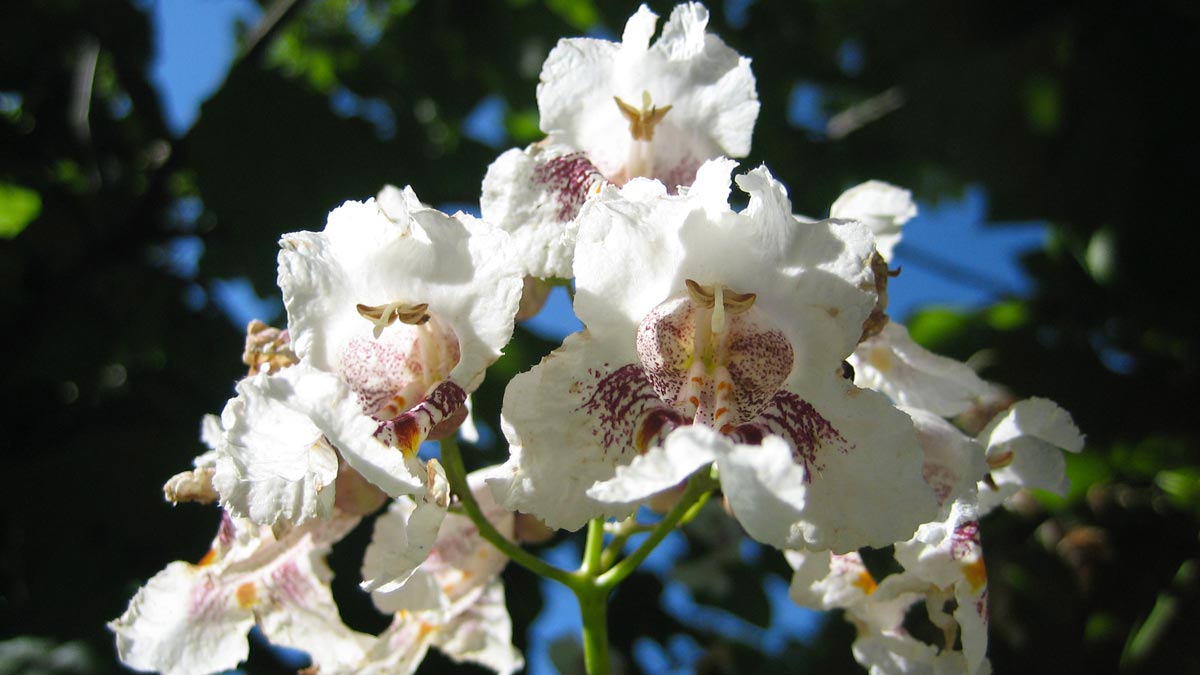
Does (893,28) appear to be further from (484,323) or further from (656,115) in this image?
(484,323)

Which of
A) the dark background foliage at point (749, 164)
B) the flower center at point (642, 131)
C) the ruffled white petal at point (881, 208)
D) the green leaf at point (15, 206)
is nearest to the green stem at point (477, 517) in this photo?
the flower center at point (642, 131)

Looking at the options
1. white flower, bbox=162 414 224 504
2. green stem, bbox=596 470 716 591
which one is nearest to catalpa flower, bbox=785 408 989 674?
green stem, bbox=596 470 716 591

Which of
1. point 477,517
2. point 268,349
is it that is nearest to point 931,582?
point 477,517

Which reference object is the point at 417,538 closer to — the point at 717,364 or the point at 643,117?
the point at 717,364

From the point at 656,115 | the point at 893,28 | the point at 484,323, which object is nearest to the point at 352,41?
the point at 893,28

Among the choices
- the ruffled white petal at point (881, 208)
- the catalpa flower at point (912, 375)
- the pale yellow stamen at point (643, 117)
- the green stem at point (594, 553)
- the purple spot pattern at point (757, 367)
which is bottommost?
the green stem at point (594, 553)

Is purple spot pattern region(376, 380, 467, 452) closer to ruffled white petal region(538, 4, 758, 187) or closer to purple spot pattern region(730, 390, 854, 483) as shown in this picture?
purple spot pattern region(730, 390, 854, 483)

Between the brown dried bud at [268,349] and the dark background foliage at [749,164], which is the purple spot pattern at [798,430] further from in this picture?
the dark background foliage at [749,164]
